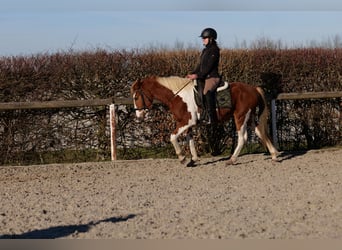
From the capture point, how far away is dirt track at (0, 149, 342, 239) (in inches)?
297

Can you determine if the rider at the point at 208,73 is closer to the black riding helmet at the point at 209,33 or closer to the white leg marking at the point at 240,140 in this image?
the black riding helmet at the point at 209,33

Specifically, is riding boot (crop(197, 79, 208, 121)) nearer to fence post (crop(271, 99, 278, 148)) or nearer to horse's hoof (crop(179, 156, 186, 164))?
horse's hoof (crop(179, 156, 186, 164))

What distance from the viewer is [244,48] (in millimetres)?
15016

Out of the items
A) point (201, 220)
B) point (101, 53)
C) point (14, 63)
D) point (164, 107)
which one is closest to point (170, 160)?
point (164, 107)

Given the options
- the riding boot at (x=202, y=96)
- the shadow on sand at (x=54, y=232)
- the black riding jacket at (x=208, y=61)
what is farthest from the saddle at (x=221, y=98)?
the shadow on sand at (x=54, y=232)

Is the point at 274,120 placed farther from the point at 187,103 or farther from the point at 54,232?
the point at 54,232

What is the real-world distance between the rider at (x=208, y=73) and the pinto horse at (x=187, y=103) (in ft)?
0.77

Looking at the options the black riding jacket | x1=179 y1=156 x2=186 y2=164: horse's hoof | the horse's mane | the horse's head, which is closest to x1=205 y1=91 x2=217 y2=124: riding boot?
the black riding jacket

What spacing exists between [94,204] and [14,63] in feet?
18.3

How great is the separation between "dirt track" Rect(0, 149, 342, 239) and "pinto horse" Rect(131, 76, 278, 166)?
0.61 m

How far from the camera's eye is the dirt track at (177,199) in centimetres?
755

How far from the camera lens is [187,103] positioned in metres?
12.8

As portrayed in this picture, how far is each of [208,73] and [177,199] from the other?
3.61 meters

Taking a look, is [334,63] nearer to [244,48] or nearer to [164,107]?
[244,48]
